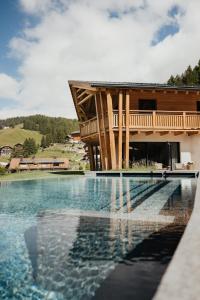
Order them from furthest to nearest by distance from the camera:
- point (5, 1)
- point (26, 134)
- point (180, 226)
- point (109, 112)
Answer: point (26, 134), point (109, 112), point (5, 1), point (180, 226)

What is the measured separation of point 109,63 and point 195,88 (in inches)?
1640

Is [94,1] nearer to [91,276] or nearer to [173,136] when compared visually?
[173,136]

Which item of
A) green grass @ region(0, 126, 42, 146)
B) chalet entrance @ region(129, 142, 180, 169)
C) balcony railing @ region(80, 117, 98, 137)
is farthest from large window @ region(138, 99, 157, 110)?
green grass @ region(0, 126, 42, 146)

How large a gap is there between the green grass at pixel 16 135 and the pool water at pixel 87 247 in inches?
6027

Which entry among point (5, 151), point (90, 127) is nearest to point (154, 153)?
point (90, 127)

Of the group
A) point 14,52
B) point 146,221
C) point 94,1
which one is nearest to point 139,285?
point 146,221

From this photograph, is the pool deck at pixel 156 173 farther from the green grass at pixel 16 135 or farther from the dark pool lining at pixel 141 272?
the green grass at pixel 16 135

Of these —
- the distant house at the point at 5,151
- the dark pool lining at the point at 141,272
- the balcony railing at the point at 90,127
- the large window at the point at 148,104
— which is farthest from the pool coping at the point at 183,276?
the distant house at the point at 5,151

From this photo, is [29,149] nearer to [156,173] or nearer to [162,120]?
[162,120]

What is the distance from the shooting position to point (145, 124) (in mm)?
21188

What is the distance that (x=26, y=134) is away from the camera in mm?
172000

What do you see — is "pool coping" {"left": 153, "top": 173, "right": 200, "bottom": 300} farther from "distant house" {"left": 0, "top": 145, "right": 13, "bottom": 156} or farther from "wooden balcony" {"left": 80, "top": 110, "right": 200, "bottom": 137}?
"distant house" {"left": 0, "top": 145, "right": 13, "bottom": 156}

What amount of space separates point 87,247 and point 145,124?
16667 millimetres

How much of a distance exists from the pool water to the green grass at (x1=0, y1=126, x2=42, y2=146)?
153m
